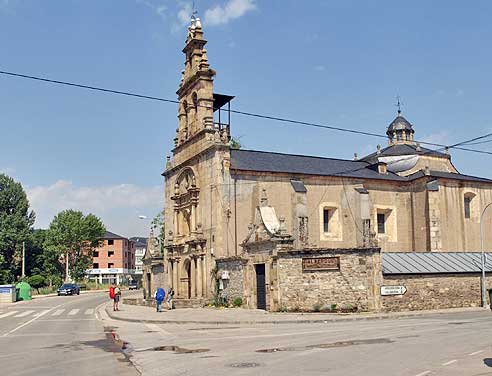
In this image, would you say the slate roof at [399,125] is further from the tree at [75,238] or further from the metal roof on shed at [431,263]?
the tree at [75,238]

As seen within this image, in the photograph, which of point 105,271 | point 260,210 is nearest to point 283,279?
point 260,210

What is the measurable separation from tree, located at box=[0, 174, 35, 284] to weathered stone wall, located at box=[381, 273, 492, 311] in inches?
2396

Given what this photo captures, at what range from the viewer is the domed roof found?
59.8m

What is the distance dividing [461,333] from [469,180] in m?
31.5

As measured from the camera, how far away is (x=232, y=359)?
13.7 metres

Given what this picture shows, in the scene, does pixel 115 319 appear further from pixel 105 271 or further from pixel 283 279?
pixel 105 271

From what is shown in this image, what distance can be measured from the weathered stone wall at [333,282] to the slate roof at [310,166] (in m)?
11.8

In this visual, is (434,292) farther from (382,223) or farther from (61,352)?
(61,352)

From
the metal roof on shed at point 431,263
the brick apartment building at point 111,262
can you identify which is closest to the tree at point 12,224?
the brick apartment building at point 111,262

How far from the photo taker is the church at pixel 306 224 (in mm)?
29922

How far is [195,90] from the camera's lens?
145ft

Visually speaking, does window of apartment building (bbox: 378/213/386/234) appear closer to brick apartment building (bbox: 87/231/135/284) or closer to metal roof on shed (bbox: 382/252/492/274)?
metal roof on shed (bbox: 382/252/492/274)

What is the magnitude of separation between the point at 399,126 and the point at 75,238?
171 feet

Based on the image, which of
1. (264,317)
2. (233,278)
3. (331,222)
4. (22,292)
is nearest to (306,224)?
(233,278)
